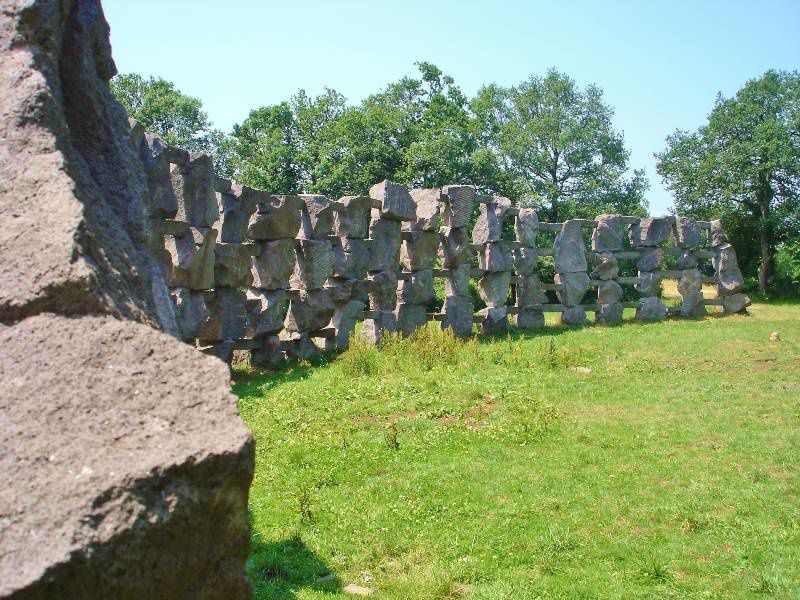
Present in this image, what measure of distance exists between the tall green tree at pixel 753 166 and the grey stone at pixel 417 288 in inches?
528

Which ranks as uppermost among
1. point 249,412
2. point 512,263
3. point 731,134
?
point 731,134

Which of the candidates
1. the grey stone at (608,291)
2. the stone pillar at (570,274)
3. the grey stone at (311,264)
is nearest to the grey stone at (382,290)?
the grey stone at (311,264)

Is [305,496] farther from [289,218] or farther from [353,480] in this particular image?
[289,218]

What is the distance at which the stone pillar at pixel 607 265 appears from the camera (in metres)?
18.0

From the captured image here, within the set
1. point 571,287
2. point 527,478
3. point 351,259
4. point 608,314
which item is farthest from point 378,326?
point 527,478

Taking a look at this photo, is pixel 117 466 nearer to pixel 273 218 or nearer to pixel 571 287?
pixel 273 218

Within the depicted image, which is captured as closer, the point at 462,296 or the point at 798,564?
the point at 798,564

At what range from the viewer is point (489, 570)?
15.6ft

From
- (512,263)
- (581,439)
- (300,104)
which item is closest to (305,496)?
(581,439)

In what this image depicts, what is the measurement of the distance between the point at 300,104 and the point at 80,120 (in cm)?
3091

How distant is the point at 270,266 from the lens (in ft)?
40.5

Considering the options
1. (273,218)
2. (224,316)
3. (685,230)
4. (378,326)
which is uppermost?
(273,218)

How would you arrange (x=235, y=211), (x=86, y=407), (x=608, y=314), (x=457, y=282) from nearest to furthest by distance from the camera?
(x=86, y=407)
(x=235, y=211)
(x=457, y=282)
(x=608, y=314)

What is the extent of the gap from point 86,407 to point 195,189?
8759mm
